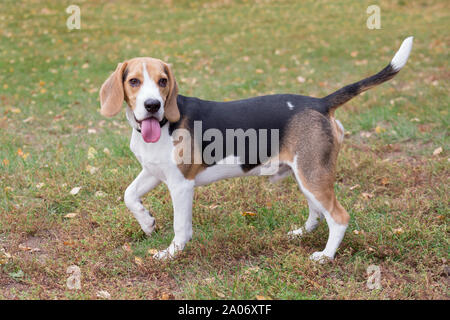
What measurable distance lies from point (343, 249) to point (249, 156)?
1.11m

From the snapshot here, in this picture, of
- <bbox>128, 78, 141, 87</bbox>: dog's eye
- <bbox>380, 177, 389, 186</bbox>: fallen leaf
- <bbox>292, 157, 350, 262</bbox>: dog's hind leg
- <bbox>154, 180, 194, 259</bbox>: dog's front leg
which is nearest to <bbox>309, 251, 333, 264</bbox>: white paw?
<bbox>292, 157, 350, 262</bbox>: dog's hind leg

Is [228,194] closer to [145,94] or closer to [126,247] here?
[126,247]

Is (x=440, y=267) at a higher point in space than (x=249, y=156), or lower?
lower

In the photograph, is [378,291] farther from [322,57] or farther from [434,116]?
[322,57]

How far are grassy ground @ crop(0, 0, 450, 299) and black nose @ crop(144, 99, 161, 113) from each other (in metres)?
1.21

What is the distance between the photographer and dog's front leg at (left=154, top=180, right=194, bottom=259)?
12.3 ft

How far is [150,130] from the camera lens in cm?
350

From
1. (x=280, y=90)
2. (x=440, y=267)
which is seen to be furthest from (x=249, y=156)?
(x=280, y=90)

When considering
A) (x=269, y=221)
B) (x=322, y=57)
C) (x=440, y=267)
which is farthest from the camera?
(x=322, y=57)

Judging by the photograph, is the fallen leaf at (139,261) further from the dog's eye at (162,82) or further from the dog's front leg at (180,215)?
the dog's eye at (162,82)

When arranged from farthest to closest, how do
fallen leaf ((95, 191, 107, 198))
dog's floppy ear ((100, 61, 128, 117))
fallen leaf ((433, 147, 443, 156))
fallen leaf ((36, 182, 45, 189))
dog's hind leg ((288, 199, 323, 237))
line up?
fallen leaf ((433, 147, 443, 156)), fallen leaf ((36, 182, 45, 189)), fallen leaf ((95, 191, 107, 198)), dog's hind leg ((288, 199, 323, 237)), dog's floppy ear ((100, 61, 128, 117))

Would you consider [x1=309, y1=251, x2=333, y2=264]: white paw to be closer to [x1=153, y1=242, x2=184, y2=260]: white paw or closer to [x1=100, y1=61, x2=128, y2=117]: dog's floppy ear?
[x1=153, y1=242, x2=184, y2=260]: white paw

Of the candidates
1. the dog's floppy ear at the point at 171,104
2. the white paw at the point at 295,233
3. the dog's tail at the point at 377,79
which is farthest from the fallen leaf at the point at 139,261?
the dog's tail at the point at 377,79

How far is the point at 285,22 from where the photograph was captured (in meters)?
15.1
